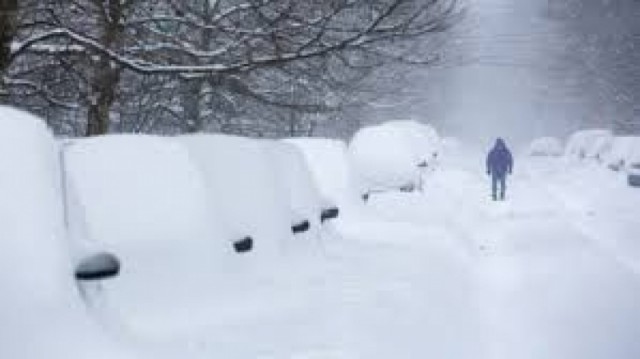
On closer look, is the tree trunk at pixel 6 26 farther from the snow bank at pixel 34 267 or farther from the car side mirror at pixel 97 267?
the car side mirror at pixel 97 267

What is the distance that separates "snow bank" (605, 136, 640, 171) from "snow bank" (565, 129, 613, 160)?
3161 millimetres

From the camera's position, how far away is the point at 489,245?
14727mm

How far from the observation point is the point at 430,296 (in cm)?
852

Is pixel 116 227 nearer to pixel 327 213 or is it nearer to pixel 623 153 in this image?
pixel 327 213

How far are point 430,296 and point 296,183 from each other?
1738 millimetres

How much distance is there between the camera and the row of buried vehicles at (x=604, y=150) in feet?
104

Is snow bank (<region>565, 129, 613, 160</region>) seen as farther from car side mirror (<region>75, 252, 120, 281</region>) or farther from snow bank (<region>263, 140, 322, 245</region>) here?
car side mirror (<region>75, 252, 120, 281</region>)

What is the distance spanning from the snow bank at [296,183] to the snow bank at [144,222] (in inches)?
108

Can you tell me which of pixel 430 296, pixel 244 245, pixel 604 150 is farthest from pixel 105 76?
pixel 604 150

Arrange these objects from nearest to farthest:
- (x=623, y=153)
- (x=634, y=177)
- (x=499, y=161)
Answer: (x=499, y=161) → (x=634, y=177) → (x=623, y=153)

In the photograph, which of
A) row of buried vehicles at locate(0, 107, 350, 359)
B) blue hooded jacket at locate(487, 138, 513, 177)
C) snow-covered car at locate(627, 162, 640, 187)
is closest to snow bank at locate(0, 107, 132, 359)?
row of buried vehicles at locate(0, 107, 350, 359)

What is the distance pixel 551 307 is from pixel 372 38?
3.16m

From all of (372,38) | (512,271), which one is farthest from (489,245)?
(372,38)

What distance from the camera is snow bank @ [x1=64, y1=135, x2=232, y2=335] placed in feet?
16.1
